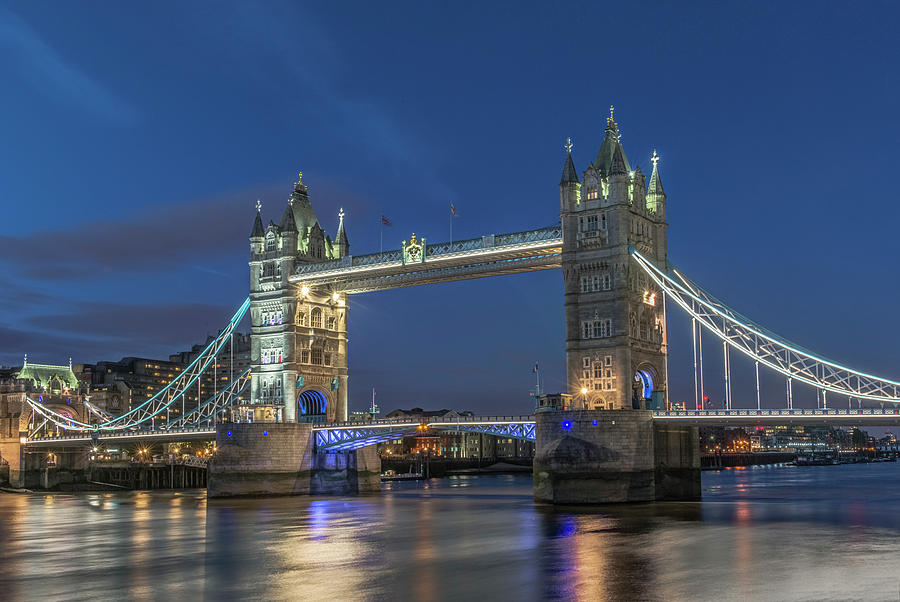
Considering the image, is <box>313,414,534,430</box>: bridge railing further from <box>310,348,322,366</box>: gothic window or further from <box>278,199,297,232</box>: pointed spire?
<box>278,199,297,232</box>: pointed spire

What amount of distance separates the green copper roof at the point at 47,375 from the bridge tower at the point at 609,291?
84.6 metres

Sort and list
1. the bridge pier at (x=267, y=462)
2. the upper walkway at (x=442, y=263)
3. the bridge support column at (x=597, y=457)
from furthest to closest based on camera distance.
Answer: the bridge pier at (x=267, y=462)
the upper walkway at (x=442, y=263)
the bridge support column at (x=597, y=457)

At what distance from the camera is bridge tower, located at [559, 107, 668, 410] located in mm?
68875

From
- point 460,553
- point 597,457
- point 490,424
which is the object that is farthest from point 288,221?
point 460,553

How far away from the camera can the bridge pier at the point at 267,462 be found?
81.3m

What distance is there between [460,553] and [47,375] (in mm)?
106922

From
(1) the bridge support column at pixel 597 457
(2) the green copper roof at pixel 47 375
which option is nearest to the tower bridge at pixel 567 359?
(1) the bridge support column at pixel 597 457

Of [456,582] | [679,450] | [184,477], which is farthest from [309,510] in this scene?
[184,477]

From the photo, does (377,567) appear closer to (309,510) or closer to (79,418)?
(309,510)

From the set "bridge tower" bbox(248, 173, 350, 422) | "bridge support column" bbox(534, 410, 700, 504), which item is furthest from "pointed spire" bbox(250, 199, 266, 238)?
"bridge support column" bbox(534, 410, 700, 504)

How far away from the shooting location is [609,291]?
69.5 metres

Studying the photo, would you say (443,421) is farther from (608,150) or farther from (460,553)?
(460,553)

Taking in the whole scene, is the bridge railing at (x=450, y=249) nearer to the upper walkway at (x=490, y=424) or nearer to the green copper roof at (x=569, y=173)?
the green copper roof at (x=569, y=173)

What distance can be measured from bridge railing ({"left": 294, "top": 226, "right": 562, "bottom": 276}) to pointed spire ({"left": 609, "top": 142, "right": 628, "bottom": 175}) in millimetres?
5948
